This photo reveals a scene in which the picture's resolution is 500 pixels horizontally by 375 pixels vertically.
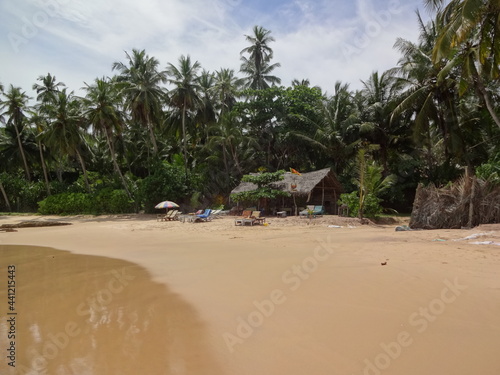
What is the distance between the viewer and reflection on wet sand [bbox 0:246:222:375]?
3.29 metres

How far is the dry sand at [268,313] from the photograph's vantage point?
3.24m

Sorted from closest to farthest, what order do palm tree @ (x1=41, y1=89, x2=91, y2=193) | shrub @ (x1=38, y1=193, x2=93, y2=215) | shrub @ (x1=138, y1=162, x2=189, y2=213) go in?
A: 1. shrub @ (x1=138, y1=162, x2=189, y2=213)
2. palm tree @ (x1=41, y1=89, x2=91, y2=193)
3. shrub @ (x1=38, y1=193, x2=93, y2=215)

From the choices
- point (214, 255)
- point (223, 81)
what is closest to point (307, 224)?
point (214, 255)

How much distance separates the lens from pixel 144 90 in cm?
2602

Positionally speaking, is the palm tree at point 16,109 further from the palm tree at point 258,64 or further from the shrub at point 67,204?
the palm tree at point 258,64

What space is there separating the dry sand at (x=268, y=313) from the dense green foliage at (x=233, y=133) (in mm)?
10887

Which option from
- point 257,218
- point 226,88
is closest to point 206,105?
point 226,88

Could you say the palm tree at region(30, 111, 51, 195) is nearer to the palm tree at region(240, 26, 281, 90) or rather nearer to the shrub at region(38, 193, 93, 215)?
the shrub at region(38, 193, 93, 215)

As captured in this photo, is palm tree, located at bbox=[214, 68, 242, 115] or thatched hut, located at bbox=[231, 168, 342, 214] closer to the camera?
thatched hut, located at bbox=[231, 168, 342, 214]

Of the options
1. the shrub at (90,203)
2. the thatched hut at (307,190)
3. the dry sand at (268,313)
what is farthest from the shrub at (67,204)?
the dry sand at (268,313)

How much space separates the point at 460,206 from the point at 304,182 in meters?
10.4

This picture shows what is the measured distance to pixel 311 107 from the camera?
28.7 meters

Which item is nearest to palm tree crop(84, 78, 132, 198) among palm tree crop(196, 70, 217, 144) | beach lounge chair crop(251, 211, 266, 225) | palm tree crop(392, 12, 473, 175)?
palm tree crop(196, 70, 217, 144)

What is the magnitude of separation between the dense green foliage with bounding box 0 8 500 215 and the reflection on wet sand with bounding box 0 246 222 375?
13.4 m
